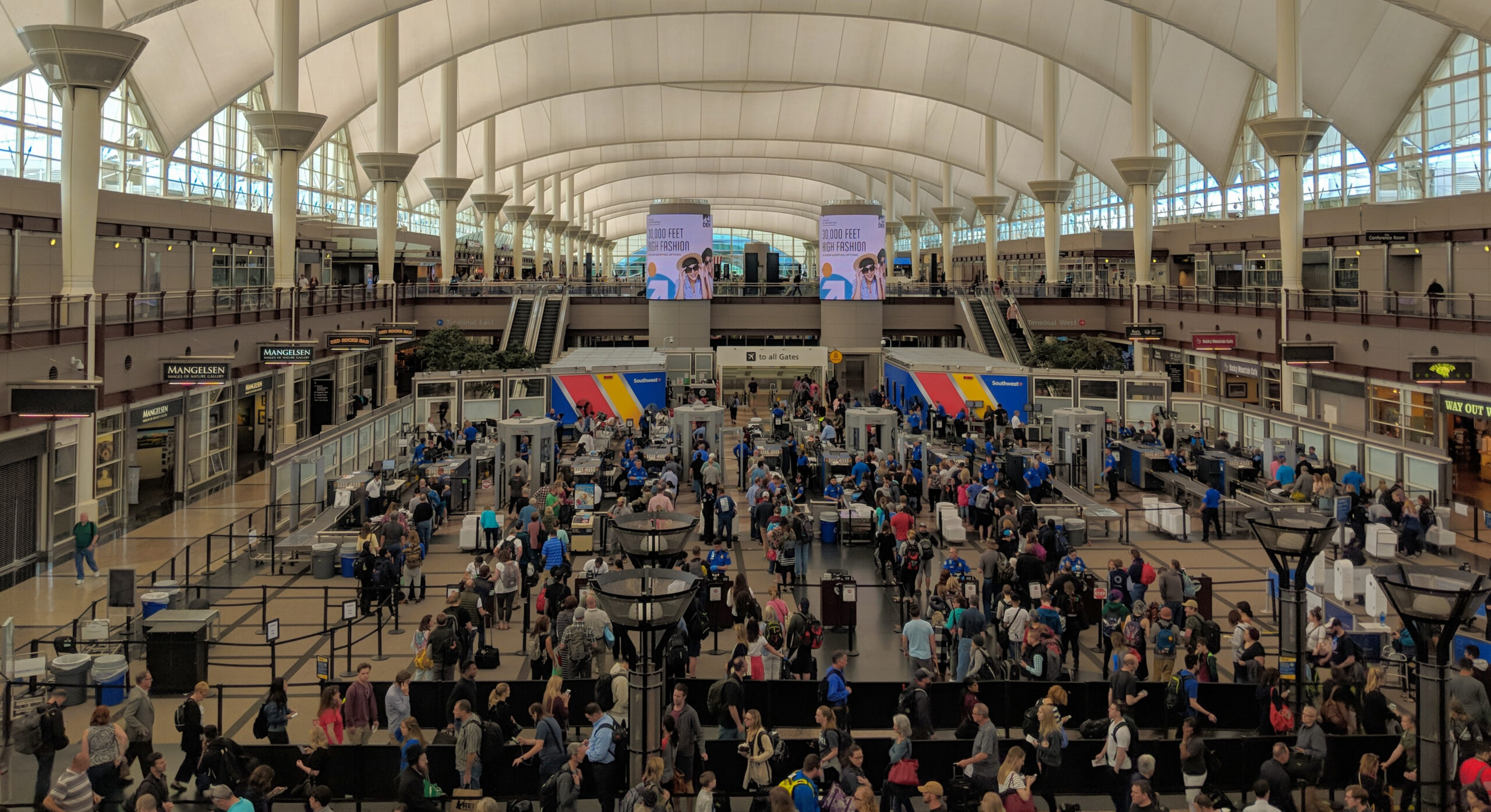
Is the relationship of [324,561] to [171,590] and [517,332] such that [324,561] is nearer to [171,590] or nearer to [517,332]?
[171,590]

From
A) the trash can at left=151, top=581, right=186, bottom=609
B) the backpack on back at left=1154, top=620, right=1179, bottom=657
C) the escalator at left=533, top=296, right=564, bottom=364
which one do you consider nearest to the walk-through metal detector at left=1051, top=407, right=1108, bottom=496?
the backpack on back at left=1154, top=620, right=1179, bottom=657

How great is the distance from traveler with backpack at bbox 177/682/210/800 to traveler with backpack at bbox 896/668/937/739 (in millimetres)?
6342

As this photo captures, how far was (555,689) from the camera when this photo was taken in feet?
35.2

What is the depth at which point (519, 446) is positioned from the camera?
2623 centimetres

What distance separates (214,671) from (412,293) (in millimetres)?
37090

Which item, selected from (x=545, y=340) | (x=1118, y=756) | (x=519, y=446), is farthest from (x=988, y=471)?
(x=545, y=340)

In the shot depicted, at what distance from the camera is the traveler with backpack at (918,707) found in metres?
10.7

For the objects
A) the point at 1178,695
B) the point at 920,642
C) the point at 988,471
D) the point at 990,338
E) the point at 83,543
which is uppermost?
the point at 990,338

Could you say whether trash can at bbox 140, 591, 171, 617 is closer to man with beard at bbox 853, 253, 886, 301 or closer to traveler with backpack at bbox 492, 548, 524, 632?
traveler with backpack at bbox 492, 548, 524, 632

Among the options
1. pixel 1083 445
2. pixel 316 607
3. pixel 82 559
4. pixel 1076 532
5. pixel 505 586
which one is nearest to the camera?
pixel 505 586

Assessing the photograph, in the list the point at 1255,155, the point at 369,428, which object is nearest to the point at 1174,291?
the point at 1255,155

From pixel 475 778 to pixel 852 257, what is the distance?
127ft

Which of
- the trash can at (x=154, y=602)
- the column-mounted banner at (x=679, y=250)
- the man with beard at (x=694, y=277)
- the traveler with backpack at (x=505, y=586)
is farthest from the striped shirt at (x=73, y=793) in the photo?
the man with beard at (x=694, y=277)

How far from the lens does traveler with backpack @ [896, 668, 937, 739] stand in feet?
35.2
